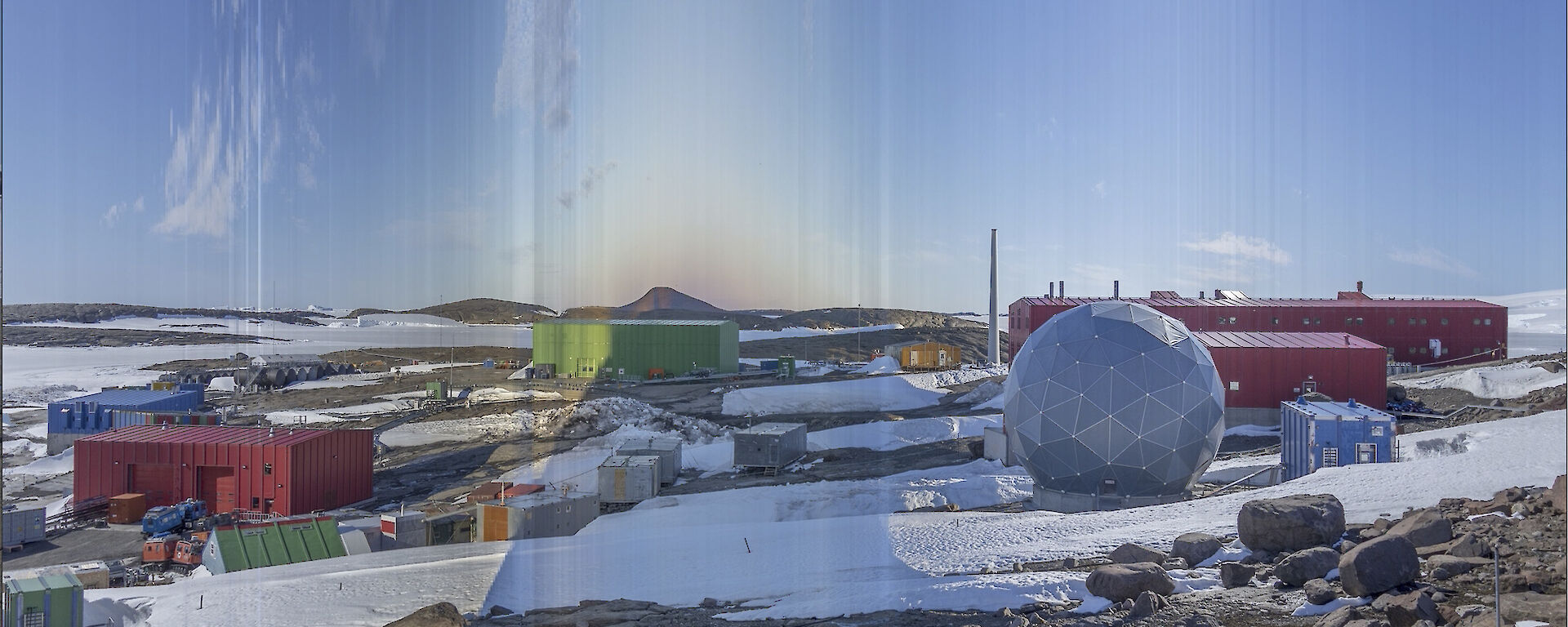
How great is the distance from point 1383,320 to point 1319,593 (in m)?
38.4

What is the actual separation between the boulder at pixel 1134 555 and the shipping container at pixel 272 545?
1326 cm

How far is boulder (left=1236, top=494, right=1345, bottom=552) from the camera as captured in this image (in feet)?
30.9

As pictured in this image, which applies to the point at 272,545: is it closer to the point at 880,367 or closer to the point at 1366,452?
the point at 1366,452

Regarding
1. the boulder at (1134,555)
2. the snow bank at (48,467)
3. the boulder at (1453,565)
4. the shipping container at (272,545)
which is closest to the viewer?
the boulder at (1453,565)

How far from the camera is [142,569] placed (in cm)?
1603

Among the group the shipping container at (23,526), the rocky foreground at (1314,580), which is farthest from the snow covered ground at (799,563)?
the shipping container at (23,526)

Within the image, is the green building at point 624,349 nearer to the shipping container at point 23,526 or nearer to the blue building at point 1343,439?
the shipping container at point 23,526

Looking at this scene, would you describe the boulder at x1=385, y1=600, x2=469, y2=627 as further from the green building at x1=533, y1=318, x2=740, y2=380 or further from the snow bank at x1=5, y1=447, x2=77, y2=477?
the green building at x1=533, y1=318, x2=740, y2=380

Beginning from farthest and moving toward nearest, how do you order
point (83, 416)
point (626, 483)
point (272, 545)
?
point (83, 416) < point (626, 483) < point (272, 545)

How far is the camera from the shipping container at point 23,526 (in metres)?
18.0

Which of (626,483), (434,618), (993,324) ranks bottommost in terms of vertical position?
(626,483)

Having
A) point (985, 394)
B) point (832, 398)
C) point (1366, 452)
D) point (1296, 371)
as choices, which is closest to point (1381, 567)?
point (1366, 452)

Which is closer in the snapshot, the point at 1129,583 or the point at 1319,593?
the point at 1319,593

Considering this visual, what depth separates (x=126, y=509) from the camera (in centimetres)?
2017
